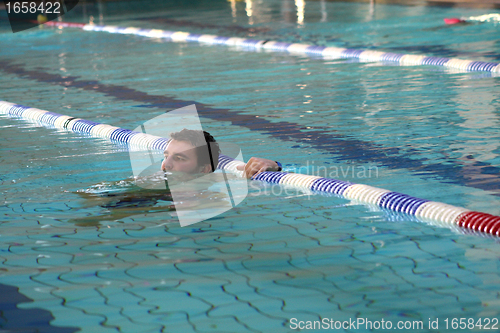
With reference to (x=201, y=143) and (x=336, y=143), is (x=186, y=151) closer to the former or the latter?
(x=201, y=143)

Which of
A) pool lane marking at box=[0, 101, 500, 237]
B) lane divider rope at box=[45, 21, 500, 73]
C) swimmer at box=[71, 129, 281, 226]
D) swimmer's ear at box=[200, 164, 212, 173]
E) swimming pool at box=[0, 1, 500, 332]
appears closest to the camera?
swimming pool at box=[0, 1, 500, 332]

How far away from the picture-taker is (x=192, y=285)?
272 centimetres

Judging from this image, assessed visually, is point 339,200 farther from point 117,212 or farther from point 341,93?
point 341,93

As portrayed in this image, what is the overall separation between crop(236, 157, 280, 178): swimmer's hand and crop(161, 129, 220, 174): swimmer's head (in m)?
0.42

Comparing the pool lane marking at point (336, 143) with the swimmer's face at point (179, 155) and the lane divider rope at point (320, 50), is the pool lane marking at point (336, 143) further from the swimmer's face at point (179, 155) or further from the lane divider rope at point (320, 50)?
the lane divider rope at point (320, 50)

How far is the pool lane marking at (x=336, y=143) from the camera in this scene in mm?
4188

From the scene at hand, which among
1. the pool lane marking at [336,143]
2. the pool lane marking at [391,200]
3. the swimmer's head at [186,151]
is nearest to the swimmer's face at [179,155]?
the swimmer's head at [186,151]

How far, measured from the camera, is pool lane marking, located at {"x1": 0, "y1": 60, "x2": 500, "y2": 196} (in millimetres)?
4188

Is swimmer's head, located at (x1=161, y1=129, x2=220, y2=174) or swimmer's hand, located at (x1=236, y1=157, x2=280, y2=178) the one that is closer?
swimmer's head, located at (x1=161, y1=129, x2=220, y2=174)

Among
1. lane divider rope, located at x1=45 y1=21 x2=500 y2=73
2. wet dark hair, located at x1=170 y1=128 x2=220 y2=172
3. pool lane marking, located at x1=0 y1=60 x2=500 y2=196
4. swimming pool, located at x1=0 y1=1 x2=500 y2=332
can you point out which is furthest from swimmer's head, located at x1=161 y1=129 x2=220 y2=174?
lane divider rope, located at x1=45 y1=21 x2=500 y2=73

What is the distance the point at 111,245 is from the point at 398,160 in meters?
2.22

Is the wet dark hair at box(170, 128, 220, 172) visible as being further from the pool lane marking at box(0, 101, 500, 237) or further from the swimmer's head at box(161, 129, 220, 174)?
the pool lane marking at box(0, 101, 500, 237)

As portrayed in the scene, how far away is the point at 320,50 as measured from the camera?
10539 millimetres

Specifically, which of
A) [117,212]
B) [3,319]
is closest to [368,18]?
[117,212]
